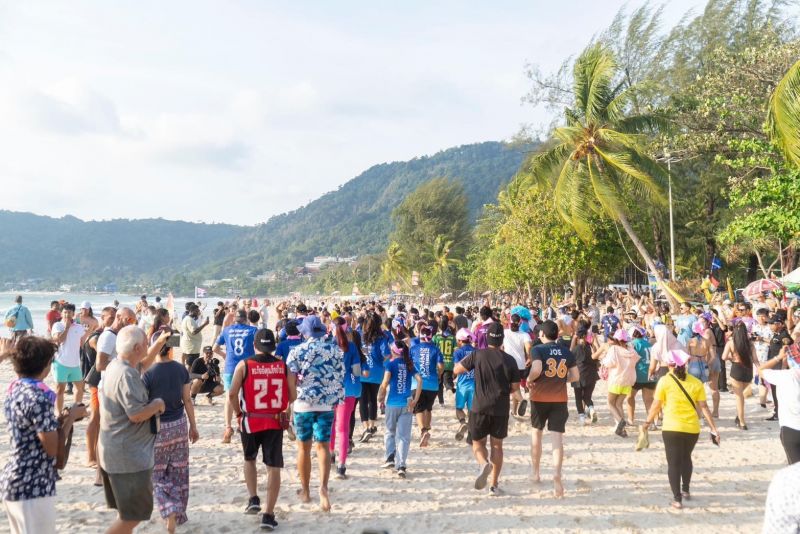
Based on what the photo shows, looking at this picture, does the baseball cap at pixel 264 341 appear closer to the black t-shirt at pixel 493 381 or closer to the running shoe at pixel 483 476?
the black t-shirt at pixel 493 381

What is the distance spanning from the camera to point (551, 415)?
18.7 ft

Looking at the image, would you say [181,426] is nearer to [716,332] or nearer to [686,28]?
[716,332]

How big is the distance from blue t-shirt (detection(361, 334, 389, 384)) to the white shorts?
4717 mm

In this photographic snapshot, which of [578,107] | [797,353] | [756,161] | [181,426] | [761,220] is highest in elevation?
[578,107]

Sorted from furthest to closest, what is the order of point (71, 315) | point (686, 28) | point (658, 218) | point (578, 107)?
point (658, 218)
point (686, 28)
point (578, 107)
point (71, 315)

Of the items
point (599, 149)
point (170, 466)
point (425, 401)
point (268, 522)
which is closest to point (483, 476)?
point (425, 401)

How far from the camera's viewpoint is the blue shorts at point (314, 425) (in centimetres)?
509

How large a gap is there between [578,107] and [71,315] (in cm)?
1828

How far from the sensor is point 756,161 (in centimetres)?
1247

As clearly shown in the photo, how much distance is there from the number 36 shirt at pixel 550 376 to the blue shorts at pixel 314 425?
88.7 inches

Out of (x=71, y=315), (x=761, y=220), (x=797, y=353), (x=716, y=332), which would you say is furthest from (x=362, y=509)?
(x=761, y=220)

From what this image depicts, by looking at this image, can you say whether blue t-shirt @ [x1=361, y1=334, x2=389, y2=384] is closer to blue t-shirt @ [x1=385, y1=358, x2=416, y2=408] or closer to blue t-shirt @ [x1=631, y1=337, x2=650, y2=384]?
blue t-shirt @ [x1=385, y1=358, x2=416, y2=408]

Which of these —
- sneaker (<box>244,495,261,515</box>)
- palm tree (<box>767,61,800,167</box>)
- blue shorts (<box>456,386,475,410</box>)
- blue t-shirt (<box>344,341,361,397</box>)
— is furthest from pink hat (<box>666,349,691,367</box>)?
palm tree (<box>767,61,800,167</box>)

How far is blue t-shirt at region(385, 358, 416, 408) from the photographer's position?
617cm
